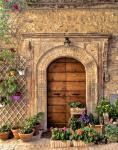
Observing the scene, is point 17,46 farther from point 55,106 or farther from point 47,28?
point 55,106

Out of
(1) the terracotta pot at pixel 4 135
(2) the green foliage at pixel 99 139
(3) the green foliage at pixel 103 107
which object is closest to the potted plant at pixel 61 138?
(2) the green foliage at pixel 99 139

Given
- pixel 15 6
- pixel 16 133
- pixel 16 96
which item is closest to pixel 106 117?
pixel 16 133

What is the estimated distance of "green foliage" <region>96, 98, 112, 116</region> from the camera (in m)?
10.2

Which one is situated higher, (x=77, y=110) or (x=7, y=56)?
(x=7, y=56)

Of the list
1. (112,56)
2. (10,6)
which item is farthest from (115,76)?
(10,6)

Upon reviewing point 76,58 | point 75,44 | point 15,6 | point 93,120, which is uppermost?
point 15,6

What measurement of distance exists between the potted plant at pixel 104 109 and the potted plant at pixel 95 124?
30 centimetres

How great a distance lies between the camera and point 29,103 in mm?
11031

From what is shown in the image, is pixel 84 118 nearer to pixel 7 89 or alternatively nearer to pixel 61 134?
pixel 61 134

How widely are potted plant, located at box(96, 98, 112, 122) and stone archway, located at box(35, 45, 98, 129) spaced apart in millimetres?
429

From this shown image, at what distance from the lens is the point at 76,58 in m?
10.9

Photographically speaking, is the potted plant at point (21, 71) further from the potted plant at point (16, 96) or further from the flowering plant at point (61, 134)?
the flowering plant at point (61, 134)

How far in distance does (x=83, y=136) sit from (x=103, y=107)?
1394 millimetres

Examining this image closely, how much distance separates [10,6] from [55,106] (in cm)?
365
